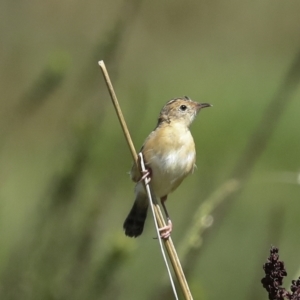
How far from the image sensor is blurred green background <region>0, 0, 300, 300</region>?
470 centimetres

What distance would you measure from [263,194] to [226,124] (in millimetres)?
2871

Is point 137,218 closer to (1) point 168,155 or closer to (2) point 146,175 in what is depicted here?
(1) point 168,155

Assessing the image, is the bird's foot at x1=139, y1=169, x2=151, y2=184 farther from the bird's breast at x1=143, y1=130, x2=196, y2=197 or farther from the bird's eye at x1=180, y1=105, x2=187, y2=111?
the bird's eye at x1=180, y1=105, x2=187, y2=111

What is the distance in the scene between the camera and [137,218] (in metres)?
5.61

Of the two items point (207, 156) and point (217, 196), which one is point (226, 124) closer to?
point (207, 156)

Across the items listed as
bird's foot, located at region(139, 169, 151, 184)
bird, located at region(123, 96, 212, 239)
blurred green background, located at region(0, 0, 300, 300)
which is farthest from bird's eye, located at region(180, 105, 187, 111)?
bird's foot, located at region(139, 169, 151, 184)

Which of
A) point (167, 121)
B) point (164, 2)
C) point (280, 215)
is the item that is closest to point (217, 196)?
point (280, 215)

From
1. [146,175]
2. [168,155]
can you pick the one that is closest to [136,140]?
[168,155]

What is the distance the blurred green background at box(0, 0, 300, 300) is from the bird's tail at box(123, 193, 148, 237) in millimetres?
207

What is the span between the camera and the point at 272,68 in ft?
57.6

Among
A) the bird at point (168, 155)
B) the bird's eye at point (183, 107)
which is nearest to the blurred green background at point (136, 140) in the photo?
the bird at point (168, 155)

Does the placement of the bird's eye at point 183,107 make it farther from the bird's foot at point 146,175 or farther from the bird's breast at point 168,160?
the bird's foot at point 146,175

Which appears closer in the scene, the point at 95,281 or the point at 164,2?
the point at 95,281

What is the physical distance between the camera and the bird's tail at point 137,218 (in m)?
5.53
